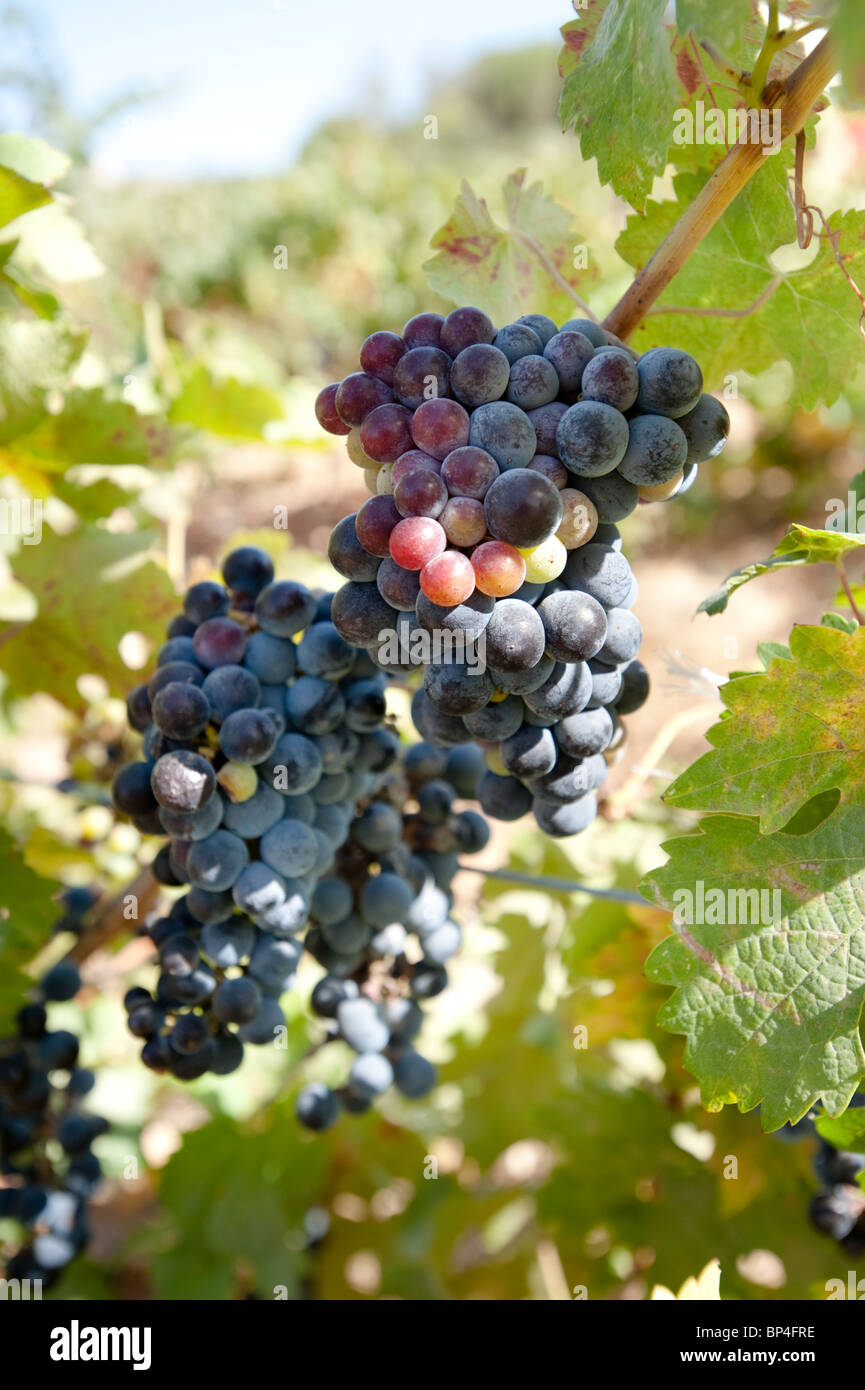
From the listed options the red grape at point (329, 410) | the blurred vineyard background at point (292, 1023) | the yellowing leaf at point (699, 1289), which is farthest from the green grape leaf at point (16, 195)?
the yellowing leaf at point (699, 1289)

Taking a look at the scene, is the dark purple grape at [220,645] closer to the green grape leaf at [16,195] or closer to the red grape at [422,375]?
the red grape at [422,375]

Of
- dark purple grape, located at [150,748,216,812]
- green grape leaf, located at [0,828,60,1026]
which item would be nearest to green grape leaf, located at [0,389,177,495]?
green grape leaf, located at [0,828,60,1026]

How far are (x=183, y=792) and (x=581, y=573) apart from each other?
1.33ft

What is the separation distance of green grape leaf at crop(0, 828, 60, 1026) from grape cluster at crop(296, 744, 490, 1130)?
35 cm

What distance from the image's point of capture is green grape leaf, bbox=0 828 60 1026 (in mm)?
1223

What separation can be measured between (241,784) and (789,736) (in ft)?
1.68

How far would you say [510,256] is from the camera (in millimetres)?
1018

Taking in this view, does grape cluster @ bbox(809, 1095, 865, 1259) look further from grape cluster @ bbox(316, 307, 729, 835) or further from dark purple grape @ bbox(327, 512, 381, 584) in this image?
dark purple grape @ bbox(327, 512, 381, 584)

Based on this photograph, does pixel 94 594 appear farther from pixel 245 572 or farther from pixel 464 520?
pixel 464 520

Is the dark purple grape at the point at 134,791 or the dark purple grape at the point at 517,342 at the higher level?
the dark purple grape at the point at 517,342

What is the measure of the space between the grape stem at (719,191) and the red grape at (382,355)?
202 millimetres

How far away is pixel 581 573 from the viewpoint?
2.74 ft

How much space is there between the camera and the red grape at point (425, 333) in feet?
2.65

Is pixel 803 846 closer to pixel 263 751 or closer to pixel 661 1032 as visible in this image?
pixel 263 751
